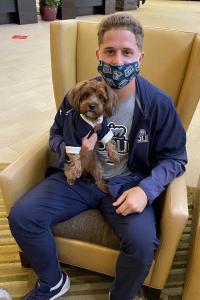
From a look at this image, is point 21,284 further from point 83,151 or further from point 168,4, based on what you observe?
point 168,4

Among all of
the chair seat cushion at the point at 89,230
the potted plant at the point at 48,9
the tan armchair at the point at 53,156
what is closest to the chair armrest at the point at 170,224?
the tan armchair at the point at 53,156

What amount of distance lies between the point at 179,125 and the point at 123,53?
14.1 inches

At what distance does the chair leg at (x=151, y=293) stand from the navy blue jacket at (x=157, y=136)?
1.57 feet

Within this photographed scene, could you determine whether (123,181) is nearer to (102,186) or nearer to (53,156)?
(102,186)

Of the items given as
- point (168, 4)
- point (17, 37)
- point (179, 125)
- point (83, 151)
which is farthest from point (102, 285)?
point (168, 4)

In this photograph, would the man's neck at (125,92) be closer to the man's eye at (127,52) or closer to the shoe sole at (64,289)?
the man's eye at (127,52)

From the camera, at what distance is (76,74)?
170 centimetres

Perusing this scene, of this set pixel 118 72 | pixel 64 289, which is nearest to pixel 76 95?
pixel 118 72

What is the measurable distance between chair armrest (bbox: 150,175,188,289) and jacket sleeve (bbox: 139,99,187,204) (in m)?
0.04

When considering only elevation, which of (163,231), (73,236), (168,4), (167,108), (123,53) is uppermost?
(123,53)

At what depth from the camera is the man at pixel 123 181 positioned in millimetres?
1178

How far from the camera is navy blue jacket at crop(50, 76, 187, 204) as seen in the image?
4.13ft

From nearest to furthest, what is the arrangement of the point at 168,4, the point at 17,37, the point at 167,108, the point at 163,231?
1. the point at 163,231
2. the point at 167,108
3. the point at 17,37
4. the point at 168,4

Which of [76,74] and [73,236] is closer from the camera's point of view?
[73,236]
